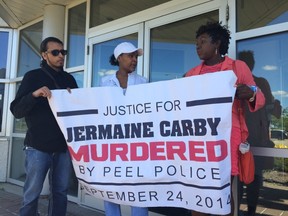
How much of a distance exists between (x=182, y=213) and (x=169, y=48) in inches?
71.1

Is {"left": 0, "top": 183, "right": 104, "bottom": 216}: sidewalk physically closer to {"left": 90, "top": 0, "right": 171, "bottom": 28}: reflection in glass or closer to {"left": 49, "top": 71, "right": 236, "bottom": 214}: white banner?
{"left": 49, "top": 71, "right": 236, "bottom": 214}: white banner

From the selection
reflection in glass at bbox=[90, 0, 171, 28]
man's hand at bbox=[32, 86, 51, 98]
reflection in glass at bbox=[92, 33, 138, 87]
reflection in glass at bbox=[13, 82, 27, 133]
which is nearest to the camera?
man's hand at bbox=[32, 86, 51, 98]

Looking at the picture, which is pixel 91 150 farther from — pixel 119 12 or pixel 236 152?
pixel 119 12

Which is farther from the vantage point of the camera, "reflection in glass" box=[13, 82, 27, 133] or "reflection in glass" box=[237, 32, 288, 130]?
"reflection in glass" box=[13, 82, 27, 133]

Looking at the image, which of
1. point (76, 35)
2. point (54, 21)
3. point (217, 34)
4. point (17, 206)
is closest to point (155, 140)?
point (217, 34)

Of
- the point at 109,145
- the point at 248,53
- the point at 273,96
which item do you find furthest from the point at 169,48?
the point at 109,145

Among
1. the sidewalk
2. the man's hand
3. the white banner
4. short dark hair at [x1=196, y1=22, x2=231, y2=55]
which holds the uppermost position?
short dark hair at [x1=196, y1=22, x2=231, y2=55]

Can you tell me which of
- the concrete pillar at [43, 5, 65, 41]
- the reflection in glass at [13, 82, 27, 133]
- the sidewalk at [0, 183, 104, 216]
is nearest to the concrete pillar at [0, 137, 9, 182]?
the reflection in glass at [13, 82, 27, 133]

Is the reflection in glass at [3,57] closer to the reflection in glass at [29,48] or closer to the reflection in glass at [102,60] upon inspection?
the reflection in glass at [29,48]

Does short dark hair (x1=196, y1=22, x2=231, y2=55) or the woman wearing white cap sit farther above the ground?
short dark hair (x1=196, y1=22, x2=231, y2=55)

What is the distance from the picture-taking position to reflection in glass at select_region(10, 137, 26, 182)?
20.6 feet

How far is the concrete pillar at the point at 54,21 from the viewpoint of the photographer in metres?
5.29

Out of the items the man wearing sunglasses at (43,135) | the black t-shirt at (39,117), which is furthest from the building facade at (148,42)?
the black t-shirt at (39,117)

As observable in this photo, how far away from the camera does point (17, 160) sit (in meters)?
6.42
